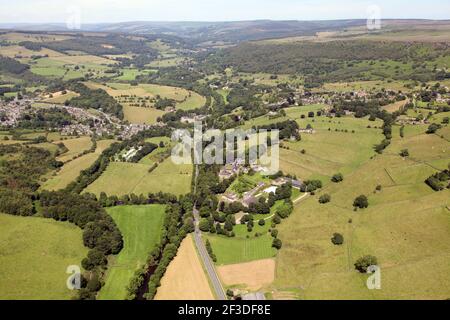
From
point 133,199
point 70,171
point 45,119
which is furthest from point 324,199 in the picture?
point 45,119

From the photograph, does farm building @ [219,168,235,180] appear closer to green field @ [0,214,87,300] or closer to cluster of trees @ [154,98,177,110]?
green field @ [0,214,87,300]

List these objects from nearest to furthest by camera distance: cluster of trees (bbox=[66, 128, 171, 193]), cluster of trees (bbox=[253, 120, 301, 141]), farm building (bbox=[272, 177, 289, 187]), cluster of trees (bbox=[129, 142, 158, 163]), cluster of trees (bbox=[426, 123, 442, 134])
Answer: farm building (bbox=[272, 177, 289, 187])
cluster of trees (bbox=[66, 128, 171, 193])
cluster of trees (bbox=[129, 142, 158, 163])
cluster of trees (bbox=[426, 123, 442, 134])
cluster of trees (bbox=[253, 120, 301, 141])

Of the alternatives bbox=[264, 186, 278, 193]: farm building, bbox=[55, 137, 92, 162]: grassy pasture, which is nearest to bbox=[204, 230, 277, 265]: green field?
bbox=[264, 186, 278, 193]: farm building

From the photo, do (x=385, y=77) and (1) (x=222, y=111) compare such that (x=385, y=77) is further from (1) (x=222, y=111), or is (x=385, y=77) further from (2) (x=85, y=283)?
(2) (x=85, y=283)

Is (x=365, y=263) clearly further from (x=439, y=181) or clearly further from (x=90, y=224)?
(x=90, y=224)

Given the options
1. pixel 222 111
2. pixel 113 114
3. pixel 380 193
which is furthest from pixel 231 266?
pixel 113 114
